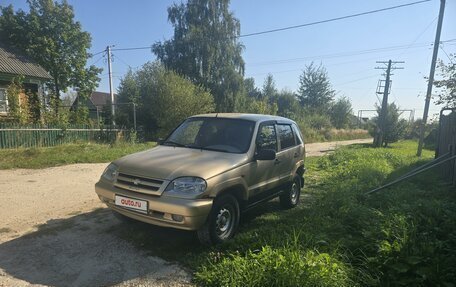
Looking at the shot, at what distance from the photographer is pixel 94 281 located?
3459 mm

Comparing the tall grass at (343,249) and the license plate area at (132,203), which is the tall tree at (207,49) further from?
the license plate area at (132,203)

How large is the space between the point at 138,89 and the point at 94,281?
2222 centimetres

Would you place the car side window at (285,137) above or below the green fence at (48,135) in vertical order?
above

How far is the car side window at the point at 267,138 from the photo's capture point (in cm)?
529

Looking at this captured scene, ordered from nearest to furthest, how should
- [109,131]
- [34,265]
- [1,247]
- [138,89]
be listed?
[34,265] → [1,247] → [109,131] → [138,89]

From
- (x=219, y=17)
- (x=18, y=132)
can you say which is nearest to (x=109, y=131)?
(x=18, y=132)

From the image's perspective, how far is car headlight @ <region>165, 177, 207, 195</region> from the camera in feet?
13.0

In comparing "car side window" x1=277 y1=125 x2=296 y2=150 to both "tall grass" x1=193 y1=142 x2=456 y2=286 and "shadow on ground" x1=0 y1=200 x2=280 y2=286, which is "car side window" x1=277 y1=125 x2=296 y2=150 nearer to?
"tall grass" x1=193 y1=142 x2=456 y2=286

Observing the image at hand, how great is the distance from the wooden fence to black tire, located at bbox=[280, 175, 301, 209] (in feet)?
12.3

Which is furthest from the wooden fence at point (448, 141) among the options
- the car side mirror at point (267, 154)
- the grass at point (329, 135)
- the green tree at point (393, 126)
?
the grass at point (329, 135)

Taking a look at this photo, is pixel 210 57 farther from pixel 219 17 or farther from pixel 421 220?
pixel 421 220

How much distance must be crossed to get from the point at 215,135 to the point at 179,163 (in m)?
1.16

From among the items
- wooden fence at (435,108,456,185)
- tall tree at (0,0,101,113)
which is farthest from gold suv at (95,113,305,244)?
tall tree at (0,0,101,113)

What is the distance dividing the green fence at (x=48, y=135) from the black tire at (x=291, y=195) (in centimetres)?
1127
